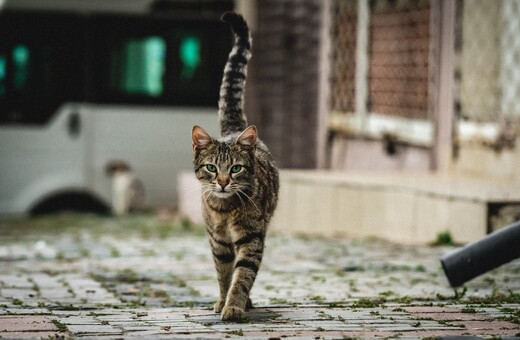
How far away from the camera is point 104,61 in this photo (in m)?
16.3

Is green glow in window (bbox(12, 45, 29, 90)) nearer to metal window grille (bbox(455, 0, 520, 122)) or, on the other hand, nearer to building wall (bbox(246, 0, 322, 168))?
building wall (bbox(246, 0, 322, 168))

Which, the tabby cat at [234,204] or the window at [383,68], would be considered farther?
the window at [383,68]

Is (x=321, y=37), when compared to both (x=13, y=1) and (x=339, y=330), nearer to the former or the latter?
(x=13, y=1)

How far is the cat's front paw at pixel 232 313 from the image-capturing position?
6312 millimetres

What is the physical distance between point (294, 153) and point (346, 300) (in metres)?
9.90

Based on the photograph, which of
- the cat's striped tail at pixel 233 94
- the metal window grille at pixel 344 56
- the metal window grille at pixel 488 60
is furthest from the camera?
the metal window grille at pixel 344 56

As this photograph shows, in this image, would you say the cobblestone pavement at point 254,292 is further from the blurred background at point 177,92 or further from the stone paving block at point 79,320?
A: the blurred background at point 177,92

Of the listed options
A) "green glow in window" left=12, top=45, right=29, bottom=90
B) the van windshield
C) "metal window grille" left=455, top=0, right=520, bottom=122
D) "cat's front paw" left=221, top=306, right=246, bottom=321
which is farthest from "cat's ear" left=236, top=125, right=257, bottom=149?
"green glow in window" left=12, top=45, right=29, bottom=90

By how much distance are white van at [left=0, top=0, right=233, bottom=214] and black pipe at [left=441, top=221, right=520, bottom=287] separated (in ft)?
30.6

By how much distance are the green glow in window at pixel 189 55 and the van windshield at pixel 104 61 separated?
0.05 ft

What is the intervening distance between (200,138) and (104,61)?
9613 millimetres

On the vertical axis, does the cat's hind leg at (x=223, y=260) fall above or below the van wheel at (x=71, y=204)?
above

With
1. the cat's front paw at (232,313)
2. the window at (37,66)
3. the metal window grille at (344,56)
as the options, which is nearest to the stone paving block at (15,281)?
the cat's front paw at (232,313)

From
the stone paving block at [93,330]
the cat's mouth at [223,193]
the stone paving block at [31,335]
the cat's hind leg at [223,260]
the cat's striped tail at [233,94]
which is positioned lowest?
the stone paving block at [93,330]
